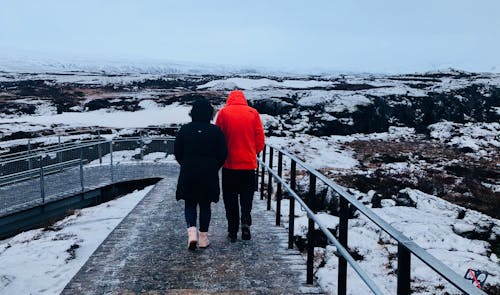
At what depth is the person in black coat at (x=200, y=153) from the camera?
5.21 metres

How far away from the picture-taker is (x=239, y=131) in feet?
18.0

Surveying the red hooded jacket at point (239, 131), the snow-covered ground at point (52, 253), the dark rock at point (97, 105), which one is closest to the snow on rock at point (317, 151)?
the snow-covered ground at point (52, 253)

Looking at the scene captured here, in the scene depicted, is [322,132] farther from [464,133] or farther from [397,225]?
[397,225]

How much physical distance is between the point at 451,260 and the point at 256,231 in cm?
425

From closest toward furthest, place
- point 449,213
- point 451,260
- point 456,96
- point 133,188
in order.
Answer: point 451,260
point 449,213
point 133,188
point 456,96

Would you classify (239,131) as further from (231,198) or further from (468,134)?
(468,134)

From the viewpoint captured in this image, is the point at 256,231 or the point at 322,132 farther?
the point at 322,132

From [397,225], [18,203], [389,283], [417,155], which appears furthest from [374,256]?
[417,155]

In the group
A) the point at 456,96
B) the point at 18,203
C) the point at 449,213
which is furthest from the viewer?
the point at 456,96

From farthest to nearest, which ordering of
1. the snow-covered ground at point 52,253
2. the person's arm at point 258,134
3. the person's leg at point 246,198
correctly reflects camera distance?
the person's leg at point 246,198
the person's arm at point 258,134
the snow-covered ground at point 52,253

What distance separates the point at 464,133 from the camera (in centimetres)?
3031

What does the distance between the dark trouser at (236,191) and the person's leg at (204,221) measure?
0.37 m

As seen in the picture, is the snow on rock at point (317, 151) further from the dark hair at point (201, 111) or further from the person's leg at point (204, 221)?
the dark hair at point (201, 111)

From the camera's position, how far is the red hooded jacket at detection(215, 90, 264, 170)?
5496 mm
